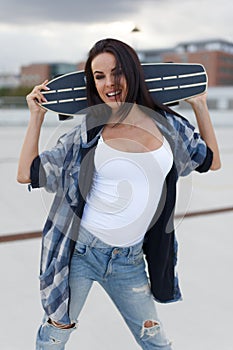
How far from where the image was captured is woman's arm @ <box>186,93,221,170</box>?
140 cm

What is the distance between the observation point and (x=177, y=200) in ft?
4.75

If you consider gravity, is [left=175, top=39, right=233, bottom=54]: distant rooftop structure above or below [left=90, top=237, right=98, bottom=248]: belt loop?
above

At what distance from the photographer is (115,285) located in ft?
4.73

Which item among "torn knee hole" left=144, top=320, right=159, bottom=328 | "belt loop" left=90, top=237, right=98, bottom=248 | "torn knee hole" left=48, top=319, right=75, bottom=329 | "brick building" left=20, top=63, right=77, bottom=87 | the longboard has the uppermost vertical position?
"brick building" left=20, top=63, right=77, bottom=87

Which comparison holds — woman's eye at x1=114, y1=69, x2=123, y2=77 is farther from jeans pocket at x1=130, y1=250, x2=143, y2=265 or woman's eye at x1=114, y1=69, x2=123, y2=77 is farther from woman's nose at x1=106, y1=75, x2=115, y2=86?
jeans pocket at x1=130, y1=250, x2=143, y2=265

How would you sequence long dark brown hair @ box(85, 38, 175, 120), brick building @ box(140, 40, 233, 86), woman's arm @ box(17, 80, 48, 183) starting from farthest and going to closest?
brick building @ box(140, 40, 233, 86) < woman's arm @ box(17, 80, 48, 183) < long dark brown hair @ box(85, 38, 175, 120)

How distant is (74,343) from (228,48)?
59.8 m

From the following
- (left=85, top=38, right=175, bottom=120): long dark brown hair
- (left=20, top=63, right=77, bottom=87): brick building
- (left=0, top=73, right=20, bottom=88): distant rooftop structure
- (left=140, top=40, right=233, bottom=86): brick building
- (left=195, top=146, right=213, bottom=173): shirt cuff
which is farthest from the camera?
(left=20, top=63, right=77, bottom=87): brick building

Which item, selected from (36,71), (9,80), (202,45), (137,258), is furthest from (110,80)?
Result: (36,71)

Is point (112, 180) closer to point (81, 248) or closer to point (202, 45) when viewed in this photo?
point (81, 248)

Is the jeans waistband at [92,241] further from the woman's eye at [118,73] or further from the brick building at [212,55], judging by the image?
the brick building at [212,55]

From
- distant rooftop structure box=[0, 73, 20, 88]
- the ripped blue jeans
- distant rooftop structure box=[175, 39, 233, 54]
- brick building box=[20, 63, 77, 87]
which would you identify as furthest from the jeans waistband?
brick building box=[20, 63, 77, 87]

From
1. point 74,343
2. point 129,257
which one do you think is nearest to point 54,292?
point 129,257

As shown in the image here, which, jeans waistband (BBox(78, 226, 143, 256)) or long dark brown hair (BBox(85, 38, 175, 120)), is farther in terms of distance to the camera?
jeans waistband (BBox(78, 226, 143, 256))
